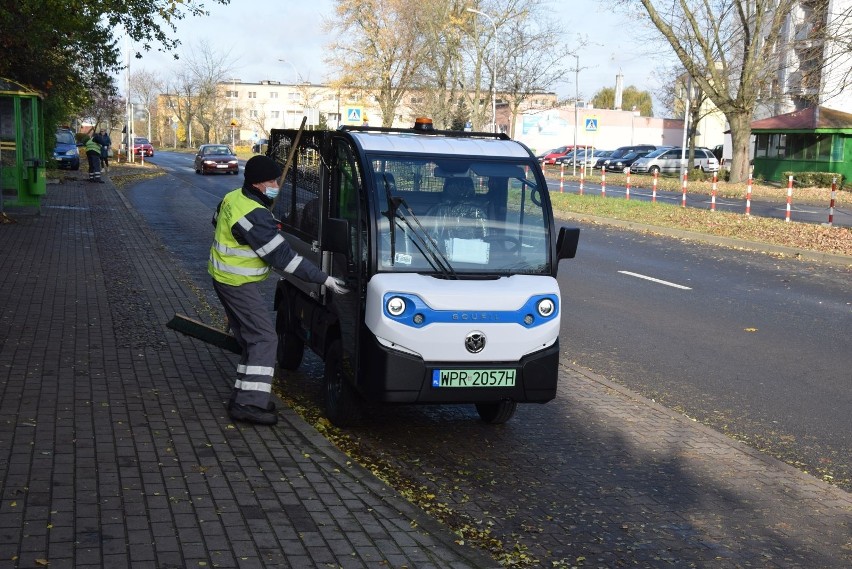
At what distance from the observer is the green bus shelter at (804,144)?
4594 cm

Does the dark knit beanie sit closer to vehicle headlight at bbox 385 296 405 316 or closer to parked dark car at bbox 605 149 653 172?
vehicle headlight at bbox 385 296 405 316

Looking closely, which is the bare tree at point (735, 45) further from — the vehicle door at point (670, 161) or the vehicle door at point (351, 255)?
the vehicle door at point (351, 255)

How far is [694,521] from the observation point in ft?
18.4

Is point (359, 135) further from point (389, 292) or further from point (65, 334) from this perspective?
point (65, 334)

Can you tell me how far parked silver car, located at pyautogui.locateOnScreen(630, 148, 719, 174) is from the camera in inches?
2388

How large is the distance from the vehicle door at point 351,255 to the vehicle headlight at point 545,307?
45.2 inches

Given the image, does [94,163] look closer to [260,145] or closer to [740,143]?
[260,145]

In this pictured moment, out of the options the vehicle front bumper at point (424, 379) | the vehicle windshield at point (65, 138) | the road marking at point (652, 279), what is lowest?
the road marking at point (652, 279)

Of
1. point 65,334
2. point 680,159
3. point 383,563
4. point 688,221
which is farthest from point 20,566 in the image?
point 680,159

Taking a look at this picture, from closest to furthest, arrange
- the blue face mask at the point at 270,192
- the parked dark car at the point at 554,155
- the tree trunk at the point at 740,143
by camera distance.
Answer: the blue face mask at the point at 270,192 < the tree trunk at the point at 740,143 < the parked dark car at the point at 554,155

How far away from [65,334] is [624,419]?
4996 millimetres

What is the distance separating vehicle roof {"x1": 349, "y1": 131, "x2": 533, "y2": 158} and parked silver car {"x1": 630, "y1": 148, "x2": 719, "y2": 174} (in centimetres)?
5442

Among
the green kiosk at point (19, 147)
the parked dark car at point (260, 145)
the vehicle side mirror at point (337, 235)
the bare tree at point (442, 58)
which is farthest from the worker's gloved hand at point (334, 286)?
the bare tree at point (442, 58)

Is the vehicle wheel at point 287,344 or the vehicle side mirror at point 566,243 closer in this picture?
the vehicle side mirror at point 566,243
